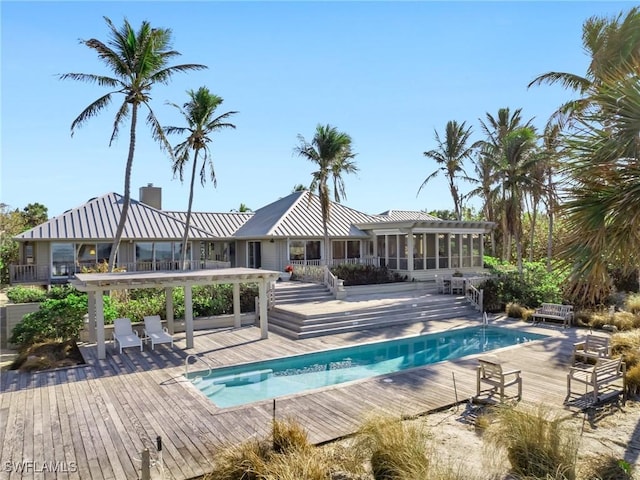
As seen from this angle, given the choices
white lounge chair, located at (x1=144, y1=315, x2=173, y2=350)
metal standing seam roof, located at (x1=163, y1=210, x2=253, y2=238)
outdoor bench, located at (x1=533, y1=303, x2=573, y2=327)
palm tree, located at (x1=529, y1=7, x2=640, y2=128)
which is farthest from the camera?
metal standing seam roof, located at (x1=163, y1=210, x2=253, y2=238)

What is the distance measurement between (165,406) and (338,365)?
513 cm

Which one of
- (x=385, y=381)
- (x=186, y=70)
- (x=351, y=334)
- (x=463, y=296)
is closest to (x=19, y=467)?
(x=385, y=381)

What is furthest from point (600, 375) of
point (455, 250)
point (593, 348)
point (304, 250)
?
point (304, 250)

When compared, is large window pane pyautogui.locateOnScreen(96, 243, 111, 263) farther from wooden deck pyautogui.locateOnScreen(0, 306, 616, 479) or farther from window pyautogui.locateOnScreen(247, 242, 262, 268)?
wooden deck pyautogui.locateOnScreen(0, 306, 616, 479)

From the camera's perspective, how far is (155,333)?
13711 mm

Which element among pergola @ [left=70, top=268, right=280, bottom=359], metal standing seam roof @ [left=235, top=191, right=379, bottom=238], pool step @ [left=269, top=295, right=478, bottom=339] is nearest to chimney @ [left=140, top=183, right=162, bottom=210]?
metal standing seam roof @ [left=235, top=191, right=379, bottom=238]

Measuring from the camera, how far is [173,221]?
26844 mm

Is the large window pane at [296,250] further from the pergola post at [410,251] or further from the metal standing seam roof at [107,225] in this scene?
the pergola post at [410,251]

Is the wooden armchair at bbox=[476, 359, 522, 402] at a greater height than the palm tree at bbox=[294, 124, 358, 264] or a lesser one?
lesser

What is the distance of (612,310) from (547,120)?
8.34m

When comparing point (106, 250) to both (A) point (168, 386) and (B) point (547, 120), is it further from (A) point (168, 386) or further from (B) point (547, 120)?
(B) point (547, 120)

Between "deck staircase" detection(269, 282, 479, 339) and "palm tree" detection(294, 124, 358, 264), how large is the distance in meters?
4.95

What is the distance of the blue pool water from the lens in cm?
1008

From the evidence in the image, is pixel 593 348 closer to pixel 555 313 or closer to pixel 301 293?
pixel 555 313
